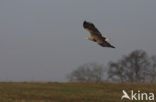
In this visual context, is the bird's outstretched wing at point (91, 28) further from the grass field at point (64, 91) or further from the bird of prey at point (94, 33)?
the grass field at point (64, 91)

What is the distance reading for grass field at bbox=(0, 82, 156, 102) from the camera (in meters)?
19.7

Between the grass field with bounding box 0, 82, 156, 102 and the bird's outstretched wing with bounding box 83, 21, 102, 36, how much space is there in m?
2.97

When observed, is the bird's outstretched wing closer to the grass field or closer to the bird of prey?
the bird of prey

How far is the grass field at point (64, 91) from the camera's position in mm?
19719

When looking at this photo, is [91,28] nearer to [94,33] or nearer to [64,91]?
[94,33]

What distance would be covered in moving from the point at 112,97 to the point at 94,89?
7.80 feet

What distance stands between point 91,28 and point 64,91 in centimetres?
419

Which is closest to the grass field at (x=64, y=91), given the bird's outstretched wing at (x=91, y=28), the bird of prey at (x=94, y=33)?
the bird of prey at (x=94, y=33)

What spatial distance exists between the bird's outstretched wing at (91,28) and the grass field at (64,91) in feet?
9.75

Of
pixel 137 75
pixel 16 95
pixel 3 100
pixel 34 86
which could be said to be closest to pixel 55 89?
pixel 34 86

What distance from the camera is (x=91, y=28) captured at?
63.5 feet

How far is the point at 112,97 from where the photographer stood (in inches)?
810

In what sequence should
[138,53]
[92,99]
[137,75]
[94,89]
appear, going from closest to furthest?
[92,99] < [94,89] < [137,75] < [138,53]

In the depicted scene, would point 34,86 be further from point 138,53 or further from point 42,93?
point 138,53
